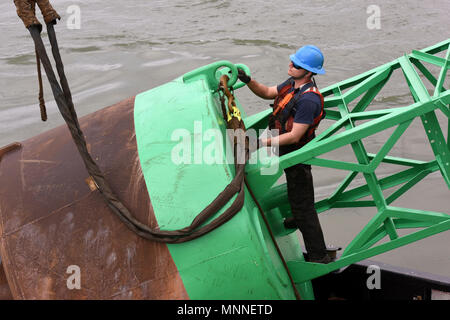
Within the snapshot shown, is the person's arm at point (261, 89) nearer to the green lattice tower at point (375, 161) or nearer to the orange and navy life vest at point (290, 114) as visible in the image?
the orange and navy life vest at point (290, 114)

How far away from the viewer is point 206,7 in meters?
15.0

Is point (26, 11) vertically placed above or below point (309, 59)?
above

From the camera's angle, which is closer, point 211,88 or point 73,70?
point 211,88

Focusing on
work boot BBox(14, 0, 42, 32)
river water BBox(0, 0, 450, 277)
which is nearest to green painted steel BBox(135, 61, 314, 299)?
work boot BBox(14, 0, 42, 32)

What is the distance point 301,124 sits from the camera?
3727 mm

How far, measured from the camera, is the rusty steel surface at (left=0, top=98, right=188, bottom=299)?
3.35 m

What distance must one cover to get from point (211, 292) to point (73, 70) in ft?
30.6

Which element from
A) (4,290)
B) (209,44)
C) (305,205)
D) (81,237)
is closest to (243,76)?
(305,205)

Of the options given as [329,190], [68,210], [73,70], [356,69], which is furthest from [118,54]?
[68,210]

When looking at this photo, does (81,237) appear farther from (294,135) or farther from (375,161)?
(375,161)

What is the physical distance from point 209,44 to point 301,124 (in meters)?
9.58

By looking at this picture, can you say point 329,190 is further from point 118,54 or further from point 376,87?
point 118,54

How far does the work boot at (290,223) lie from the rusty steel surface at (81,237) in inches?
51.4

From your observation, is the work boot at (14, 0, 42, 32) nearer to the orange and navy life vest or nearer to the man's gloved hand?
the man's gloved hand
